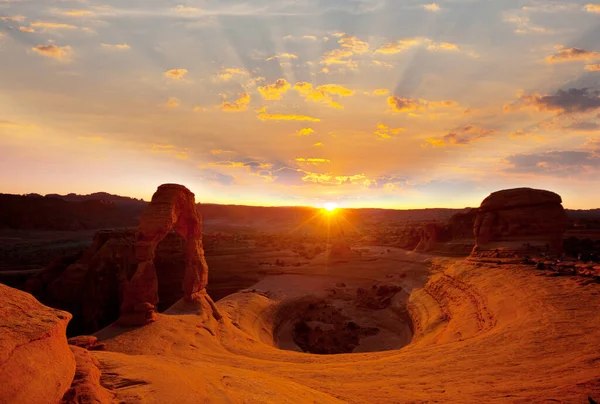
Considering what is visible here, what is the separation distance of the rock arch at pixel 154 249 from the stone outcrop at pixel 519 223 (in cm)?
2367

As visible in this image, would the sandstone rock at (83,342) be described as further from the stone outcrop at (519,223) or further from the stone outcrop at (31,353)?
the stone outcrop at (519,223)

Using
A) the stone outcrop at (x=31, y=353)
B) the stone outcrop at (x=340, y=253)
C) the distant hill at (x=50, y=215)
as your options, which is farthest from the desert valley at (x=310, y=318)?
the distant hill at (x=50, y=215)

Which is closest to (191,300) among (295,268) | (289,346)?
(289,346)

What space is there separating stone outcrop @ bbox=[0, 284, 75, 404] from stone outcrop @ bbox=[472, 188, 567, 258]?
2927 cm

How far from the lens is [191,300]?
68.1 feet

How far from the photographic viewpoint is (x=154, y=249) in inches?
736

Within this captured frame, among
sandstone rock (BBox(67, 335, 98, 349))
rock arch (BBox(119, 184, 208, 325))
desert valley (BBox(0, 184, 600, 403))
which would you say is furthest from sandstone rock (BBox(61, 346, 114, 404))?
rock arch (BBox(119, 184, 208, 325))

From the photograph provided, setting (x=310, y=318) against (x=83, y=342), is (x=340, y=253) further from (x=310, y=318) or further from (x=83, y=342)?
(x=83, y=342)

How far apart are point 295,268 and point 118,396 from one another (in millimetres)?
37825

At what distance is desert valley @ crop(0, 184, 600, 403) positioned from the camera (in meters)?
6.67

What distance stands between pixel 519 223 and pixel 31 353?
1364 inches

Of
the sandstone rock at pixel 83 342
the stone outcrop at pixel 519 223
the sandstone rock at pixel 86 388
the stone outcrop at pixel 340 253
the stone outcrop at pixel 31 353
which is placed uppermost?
the stone outcrop at pixel 519 223

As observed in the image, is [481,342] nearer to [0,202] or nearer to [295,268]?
[295,268]

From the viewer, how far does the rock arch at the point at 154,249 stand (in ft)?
53.2
